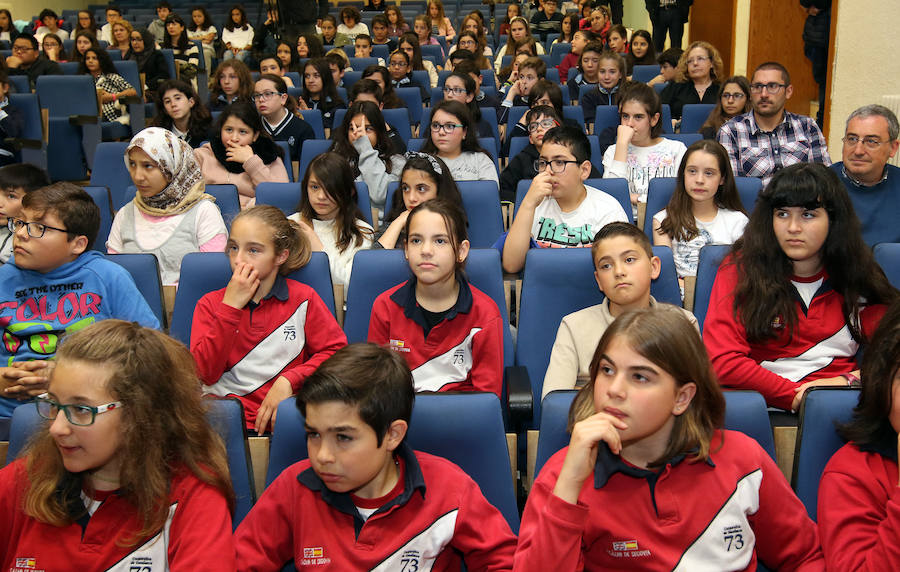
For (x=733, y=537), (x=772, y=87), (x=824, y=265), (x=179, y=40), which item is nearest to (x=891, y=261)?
(x=824, y=265)

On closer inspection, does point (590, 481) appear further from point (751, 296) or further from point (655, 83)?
point (655, 83)

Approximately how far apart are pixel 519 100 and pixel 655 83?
102 centimetres

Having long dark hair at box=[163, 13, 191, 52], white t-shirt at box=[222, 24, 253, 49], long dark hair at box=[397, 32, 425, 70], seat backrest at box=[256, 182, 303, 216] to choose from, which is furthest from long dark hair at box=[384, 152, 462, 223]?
white t-shirt at box=[222, 24, 253, 49]

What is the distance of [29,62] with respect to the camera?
670 cm

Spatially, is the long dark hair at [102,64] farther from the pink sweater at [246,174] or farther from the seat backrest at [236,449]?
the seat backrest at [236,449]

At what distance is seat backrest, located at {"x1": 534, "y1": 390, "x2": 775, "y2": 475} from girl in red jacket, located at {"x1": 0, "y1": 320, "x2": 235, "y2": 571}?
55cm

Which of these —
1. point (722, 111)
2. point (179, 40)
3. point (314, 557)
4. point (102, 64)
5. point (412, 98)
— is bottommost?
point (314, 557)

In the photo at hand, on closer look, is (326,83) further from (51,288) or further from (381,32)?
(51,288)

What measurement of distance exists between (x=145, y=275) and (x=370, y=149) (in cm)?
151

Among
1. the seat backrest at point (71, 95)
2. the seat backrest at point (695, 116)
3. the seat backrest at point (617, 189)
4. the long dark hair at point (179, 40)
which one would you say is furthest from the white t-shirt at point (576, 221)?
the long dark hair at point (179, 40)

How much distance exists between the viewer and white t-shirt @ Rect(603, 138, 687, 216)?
354 cm

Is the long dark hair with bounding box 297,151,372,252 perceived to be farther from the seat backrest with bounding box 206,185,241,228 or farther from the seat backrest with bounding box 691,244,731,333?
the seat backrest with bounding box 691,244,731,333

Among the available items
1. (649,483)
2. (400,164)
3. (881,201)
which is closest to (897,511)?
(649,483)

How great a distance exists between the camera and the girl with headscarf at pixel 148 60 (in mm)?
6625
